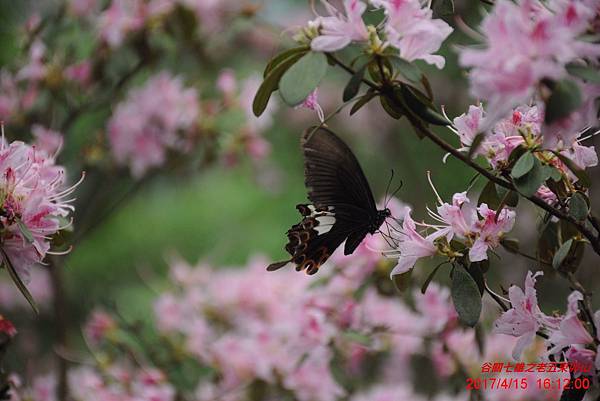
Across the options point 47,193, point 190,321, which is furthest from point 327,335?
point 47,193

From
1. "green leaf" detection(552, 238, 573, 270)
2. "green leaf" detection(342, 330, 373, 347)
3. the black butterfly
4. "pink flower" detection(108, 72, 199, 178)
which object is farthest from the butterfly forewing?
"pink flower" detection(108, 72, 199, 178)

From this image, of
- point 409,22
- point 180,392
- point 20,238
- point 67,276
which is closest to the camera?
point 409,22

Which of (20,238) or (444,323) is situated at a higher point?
(20,238)

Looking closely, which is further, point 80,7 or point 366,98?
point 80,7

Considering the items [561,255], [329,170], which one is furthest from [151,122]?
[561,255]

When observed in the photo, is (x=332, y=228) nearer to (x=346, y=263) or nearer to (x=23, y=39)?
(x=346, y=263)

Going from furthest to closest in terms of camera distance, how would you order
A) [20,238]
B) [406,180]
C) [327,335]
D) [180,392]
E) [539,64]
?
[406,180], [180,392], [327,335], [20,238], [539,64]

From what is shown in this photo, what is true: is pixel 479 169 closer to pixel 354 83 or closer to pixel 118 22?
pixel 354 83
